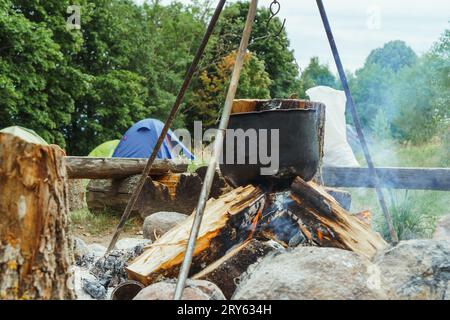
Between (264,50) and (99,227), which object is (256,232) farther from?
(264,50)

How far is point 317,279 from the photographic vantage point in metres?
2.41

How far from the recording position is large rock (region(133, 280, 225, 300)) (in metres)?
2.50

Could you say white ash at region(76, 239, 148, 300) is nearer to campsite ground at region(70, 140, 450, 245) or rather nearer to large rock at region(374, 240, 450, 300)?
large rock at region(374, 240, 450, 300)

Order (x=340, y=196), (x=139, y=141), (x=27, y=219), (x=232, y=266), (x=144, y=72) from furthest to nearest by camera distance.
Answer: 1. (x=144, y=72)
2. (x=139, y=141)
3. (x=340, y=196)
4. (x=232, y=266)
5. (x=27, y=219)

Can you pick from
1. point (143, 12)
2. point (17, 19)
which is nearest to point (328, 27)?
point (17, 19)

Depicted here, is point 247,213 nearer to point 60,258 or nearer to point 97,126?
point 60,258

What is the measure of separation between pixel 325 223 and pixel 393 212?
238 cm

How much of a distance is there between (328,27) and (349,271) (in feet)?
6.07

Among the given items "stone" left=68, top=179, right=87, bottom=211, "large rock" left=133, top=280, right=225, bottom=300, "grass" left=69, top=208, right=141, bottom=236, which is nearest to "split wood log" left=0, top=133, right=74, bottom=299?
"large rock" left=133, top=280, right=225, bottom=300

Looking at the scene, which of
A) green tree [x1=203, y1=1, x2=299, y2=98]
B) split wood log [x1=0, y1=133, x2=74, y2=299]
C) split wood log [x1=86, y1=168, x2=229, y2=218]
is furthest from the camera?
green tree [x1=203, y1=1, x2=299, y2=98]

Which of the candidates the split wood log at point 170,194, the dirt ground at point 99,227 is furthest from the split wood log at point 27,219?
the split wood log at point 170,194

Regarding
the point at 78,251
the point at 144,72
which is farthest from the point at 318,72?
the point at 78,251

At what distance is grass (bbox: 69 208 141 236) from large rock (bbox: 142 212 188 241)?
174 centimetres

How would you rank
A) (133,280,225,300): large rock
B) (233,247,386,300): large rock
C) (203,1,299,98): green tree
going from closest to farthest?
(233,247,386,300): large rock, (133,280,225,300): large rock, (203,1,299,98): green tree
